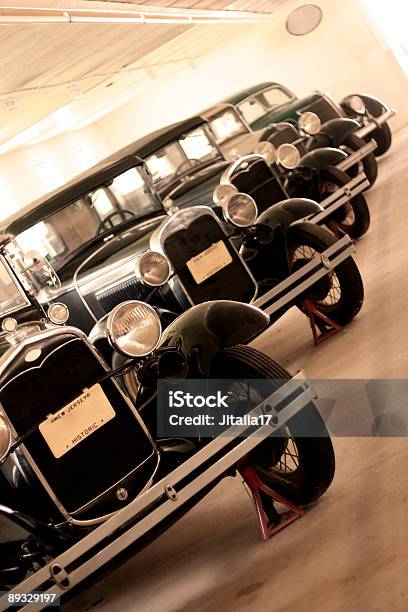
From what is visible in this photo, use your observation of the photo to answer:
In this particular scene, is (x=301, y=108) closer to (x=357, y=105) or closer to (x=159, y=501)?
(x=357, y=105)

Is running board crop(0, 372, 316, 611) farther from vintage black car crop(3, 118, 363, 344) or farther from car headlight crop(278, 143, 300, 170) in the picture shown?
car headlight crop(278, 143, 300, 170)

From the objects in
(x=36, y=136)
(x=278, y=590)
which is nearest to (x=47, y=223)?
(x=278, y=590)

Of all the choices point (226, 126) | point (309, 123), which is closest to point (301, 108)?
point (309, 123)

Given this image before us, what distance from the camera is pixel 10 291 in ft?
16.0

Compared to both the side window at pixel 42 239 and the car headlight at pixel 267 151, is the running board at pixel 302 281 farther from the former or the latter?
the car headlight at pixel 267 151

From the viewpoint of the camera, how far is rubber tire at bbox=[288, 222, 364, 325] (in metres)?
5.26

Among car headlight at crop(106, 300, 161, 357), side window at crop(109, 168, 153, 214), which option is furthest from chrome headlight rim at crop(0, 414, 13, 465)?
side window at crop(109, 168, 153, 214)

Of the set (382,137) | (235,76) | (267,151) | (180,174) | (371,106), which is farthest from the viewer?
(235,76)

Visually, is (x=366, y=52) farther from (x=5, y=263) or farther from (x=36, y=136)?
(x=5, y=263)

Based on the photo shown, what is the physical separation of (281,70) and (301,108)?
683 centimetres

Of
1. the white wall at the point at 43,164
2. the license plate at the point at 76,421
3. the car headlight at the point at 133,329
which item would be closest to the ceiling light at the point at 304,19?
the white wall at the point at 43,164

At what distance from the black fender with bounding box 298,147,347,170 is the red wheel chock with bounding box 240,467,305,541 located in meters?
4.49

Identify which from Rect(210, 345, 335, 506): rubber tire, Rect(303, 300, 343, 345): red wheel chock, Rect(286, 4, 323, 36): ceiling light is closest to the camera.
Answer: Rect(210, 345, 335, 506): rubber tire

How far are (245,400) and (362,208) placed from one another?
14.4 ft
